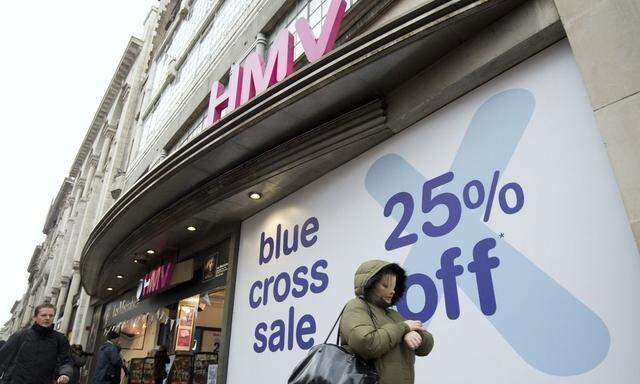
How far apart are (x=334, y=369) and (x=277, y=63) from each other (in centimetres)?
558

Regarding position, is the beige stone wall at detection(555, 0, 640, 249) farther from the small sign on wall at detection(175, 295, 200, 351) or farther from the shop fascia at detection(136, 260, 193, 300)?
the small sign on wall at detection(175, 295, 200, 351)

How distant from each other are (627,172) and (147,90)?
22127 millimetres

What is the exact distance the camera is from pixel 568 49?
3840 mm

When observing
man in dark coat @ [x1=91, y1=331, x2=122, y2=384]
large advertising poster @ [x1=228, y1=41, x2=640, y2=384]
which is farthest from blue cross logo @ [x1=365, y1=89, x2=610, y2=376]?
man in dark coat @ [x1=91, y1=331, x2=122, y2=384]

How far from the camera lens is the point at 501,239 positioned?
3941 mm

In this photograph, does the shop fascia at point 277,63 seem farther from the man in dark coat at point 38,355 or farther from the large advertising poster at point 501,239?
the man in dark coat at point 38,355

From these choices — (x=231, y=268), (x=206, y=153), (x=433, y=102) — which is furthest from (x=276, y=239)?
(x=433, y=102)

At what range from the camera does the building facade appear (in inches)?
127

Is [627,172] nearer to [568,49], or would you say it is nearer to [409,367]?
[568,49]

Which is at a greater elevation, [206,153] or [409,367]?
[206,153]

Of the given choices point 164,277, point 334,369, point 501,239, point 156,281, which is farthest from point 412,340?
point 156,281

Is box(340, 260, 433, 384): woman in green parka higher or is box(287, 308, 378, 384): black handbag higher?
box(340, 260, 433, 384): woman in green parka

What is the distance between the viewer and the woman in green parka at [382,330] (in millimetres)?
2307

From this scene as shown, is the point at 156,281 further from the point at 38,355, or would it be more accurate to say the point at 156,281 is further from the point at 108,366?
the point at 38,355
